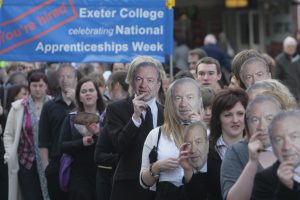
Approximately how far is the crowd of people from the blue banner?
36 centimetres

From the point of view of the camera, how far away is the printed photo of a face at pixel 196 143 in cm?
634

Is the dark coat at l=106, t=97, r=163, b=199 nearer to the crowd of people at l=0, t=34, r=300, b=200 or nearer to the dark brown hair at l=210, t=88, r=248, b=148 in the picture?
the crowd of people at l=0, t=34, r=300, b=200

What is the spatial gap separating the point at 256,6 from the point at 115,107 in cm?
1941

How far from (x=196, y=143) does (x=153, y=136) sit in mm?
640

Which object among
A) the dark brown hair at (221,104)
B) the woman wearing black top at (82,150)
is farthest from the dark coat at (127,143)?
the woman wearing black top at (82,150)

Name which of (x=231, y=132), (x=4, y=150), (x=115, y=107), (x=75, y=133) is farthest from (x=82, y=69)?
(x=231, y=132)

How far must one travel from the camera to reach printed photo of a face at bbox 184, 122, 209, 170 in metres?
6.34

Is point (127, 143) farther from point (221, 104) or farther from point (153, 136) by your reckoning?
point (221, 104)

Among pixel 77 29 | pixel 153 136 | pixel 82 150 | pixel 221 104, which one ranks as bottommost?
pixel 82 150

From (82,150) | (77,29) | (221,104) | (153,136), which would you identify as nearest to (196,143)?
(221,104)

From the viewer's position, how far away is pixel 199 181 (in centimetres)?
649

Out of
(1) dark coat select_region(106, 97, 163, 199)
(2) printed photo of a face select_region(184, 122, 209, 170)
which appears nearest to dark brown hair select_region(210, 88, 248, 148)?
(2) printed photo of a face select_region(184, 122, 209, 170)

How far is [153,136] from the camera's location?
6.92 meters

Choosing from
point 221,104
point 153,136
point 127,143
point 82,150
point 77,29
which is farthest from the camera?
point 77,29
